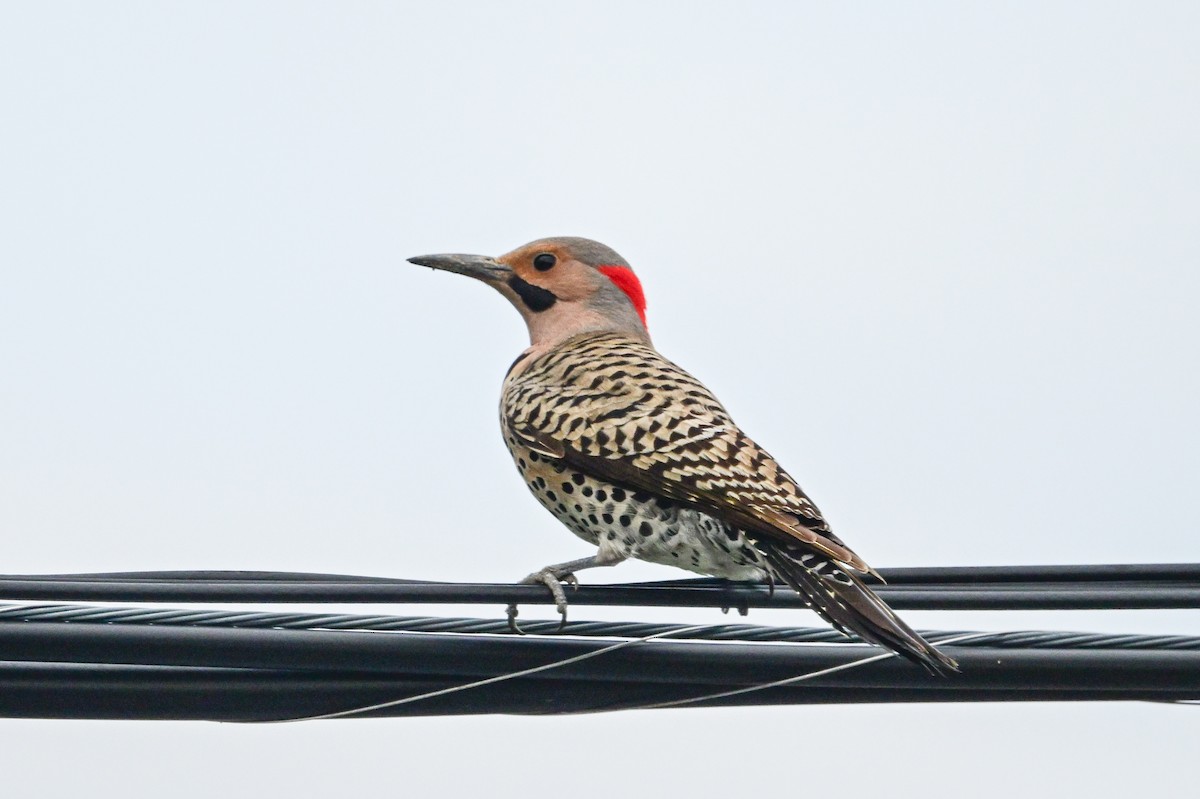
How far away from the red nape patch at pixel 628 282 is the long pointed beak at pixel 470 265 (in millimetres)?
474

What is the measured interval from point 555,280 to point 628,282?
1.21ft

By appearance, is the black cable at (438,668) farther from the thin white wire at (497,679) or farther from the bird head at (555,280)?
the bird head at (555,280)

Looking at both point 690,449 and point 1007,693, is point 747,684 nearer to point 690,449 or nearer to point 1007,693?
point 1007,693

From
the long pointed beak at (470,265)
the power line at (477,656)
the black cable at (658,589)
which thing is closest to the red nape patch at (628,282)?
the long pointed beak at (470,265)

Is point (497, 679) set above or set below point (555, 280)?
below

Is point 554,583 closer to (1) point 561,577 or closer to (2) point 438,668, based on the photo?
(1) point 561,577

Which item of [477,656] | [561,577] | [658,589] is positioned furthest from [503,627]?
[561,577]

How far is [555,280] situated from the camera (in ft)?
25.2

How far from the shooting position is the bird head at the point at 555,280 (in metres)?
7.67

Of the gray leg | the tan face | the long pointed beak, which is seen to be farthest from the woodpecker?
the long pointed beak

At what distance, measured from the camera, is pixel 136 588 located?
3.75m

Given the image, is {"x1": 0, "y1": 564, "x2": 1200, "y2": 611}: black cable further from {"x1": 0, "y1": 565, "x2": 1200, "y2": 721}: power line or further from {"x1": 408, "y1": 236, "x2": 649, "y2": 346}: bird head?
{"x1": 408, "y1": 236, "x2": 649, "y2": 346}: bird head

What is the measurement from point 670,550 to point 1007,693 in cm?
163

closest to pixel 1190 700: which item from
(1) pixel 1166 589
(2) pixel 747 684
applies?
(1) pixel 1166 589
